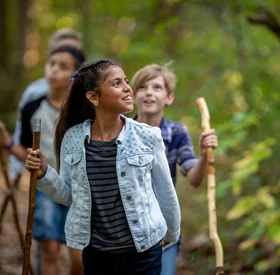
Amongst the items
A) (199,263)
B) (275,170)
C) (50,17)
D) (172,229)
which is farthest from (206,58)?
(50,17)

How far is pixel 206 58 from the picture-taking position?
6941 mm

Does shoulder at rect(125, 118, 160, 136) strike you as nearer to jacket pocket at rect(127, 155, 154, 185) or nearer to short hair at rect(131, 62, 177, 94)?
jacket pocket at rect(127, 155, 154, 185)

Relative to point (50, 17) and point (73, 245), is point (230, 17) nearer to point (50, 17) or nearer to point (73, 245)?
point (73, 245)

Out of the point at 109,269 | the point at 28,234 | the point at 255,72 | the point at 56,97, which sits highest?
the point at 255,72

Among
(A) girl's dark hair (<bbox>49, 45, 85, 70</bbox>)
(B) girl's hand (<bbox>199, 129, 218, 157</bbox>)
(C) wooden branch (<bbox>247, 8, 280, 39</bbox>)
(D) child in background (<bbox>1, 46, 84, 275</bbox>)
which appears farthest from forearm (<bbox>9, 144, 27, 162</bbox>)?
(C) wooden branch (<bbox>247, 8, 280, 39</bbox>)

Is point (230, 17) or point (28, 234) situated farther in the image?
point (230, 17)

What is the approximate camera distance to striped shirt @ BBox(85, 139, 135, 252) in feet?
9.33

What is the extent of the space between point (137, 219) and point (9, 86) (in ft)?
49.8

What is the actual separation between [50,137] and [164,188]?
183 centimetres

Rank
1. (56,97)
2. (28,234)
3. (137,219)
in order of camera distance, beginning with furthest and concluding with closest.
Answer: (56,97), (28,234), (137,219)

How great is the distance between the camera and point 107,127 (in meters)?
3.03

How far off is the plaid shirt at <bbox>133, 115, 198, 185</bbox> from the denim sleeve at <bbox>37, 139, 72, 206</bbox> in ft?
2.68

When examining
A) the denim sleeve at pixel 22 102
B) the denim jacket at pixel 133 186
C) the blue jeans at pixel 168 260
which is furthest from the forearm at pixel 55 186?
the denim sleeve at pixel 22 102

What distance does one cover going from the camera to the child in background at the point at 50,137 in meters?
4.52
